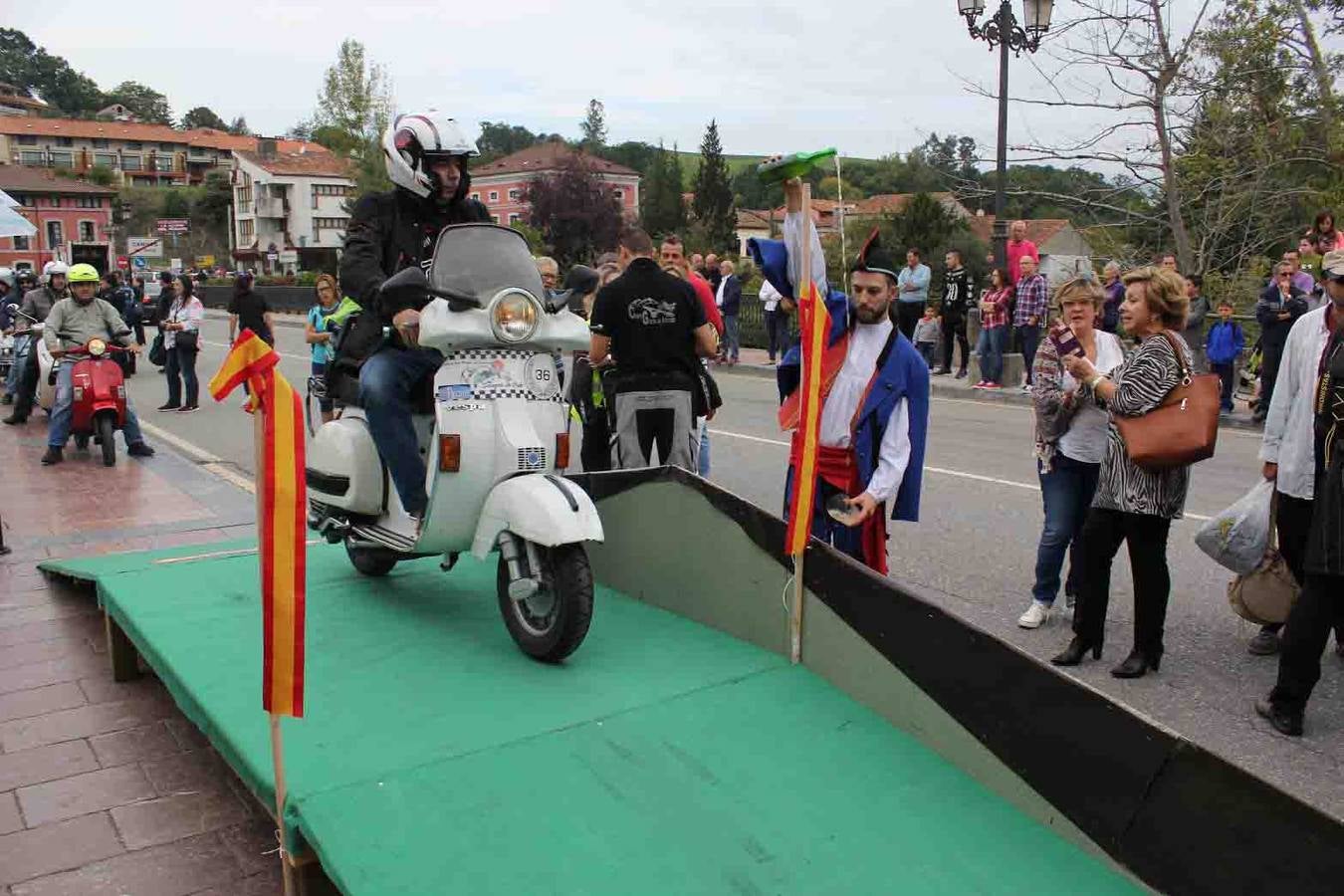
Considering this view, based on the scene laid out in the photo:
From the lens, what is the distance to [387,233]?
473 cm

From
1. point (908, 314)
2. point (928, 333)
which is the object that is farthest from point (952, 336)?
point (908, 314)

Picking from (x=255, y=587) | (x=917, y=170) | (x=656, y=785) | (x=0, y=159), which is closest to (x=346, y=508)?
(x=255, y=587)

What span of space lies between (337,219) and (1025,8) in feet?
307

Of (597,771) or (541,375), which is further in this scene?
(541,375)

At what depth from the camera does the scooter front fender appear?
3.83 m

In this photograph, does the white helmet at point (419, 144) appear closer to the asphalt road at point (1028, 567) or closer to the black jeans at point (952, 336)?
the asphalt road at point (1028, 567)

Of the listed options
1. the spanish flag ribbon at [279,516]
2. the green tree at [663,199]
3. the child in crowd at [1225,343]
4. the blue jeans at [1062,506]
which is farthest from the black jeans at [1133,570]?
the green tree at [663,199]

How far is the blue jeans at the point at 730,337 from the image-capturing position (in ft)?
67.8

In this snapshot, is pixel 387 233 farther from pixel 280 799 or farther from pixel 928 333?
pixel 928 333

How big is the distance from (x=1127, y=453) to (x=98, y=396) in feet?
29.4

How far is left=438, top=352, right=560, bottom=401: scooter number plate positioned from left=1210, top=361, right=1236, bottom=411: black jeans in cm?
1113

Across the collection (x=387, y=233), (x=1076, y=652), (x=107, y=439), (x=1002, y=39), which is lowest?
(x=1076, y=652)

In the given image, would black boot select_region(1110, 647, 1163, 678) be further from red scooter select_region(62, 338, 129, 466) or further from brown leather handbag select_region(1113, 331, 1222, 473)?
red scooter select_region(62, 338, 129, 466)

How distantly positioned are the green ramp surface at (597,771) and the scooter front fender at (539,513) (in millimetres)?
461
